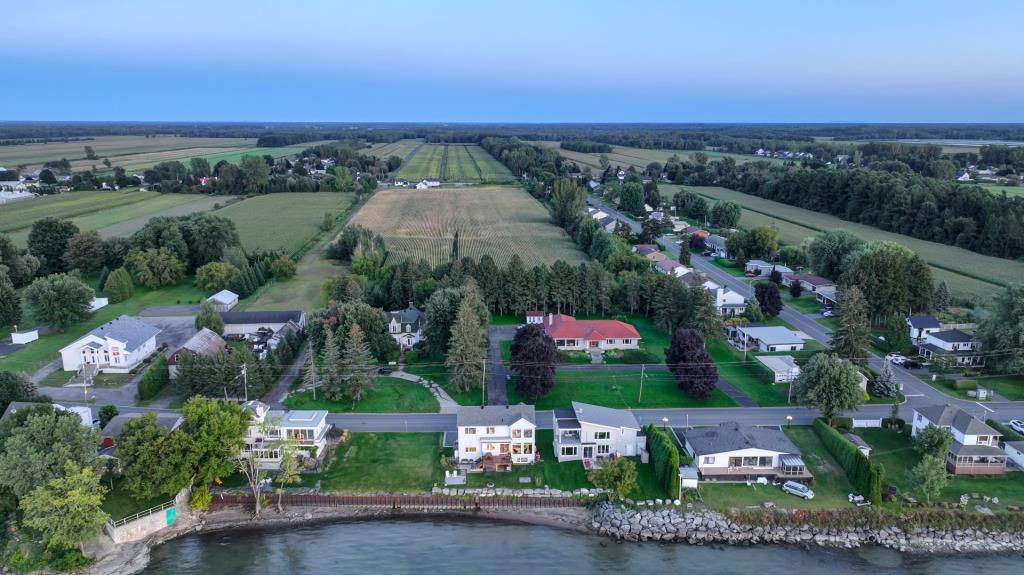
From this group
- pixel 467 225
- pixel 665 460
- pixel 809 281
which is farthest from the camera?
pixel 467 225

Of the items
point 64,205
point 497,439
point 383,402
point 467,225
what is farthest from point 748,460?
point 64,205

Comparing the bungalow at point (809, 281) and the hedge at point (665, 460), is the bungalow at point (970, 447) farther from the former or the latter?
the bungalow at point (809, 281)

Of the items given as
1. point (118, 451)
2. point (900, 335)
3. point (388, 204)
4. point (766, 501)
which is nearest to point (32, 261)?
point (118, 451)

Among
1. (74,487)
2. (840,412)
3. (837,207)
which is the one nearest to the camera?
(74,487)

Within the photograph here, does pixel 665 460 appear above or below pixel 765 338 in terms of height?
below

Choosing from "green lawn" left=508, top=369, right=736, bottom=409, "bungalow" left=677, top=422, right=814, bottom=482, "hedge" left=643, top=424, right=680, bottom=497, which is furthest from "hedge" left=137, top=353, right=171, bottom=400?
"bungalow" left=677, top=422, right=814, bottom=482

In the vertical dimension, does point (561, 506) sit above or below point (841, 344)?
below

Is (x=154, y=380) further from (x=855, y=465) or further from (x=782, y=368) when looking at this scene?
(x=782, y=368)

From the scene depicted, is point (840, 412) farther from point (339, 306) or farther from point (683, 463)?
point (339, 306)

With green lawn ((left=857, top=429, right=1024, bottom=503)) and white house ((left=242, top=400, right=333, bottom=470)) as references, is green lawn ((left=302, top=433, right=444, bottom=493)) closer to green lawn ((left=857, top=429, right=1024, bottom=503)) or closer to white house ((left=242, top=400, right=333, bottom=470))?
white house ((left=242, top=400, right=333, bottom=470))
